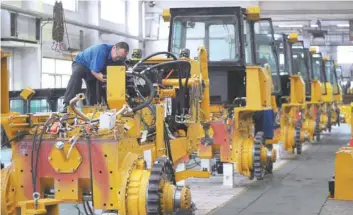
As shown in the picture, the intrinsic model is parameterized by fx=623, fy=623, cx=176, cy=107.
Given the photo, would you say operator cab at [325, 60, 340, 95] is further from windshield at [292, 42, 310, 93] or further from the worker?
the worker

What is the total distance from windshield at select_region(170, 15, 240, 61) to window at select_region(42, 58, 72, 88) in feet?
28.3

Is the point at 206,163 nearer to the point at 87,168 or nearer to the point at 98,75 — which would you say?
the point at 98,75

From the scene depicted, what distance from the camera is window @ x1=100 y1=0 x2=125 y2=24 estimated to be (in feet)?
72.0

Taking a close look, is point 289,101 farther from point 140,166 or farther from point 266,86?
point 140,166

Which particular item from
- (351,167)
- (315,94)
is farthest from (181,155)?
(315,94)

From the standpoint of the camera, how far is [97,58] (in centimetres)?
657

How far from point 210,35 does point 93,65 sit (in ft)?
13.0

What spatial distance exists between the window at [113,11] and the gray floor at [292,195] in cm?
1108

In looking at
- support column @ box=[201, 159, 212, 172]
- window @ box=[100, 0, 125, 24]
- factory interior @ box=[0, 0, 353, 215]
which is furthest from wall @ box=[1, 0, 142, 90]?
support column @ box=[201, 159, 212, 172]

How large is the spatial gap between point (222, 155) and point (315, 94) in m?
8.82

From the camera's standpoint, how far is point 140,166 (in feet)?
17.7

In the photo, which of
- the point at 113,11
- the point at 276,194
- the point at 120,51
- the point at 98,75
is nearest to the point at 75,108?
the point at 98,75

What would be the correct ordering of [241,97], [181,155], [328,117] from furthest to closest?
[328,117]
[241,97]
[181,155]

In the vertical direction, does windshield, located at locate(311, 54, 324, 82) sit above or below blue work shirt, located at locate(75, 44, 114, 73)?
above
